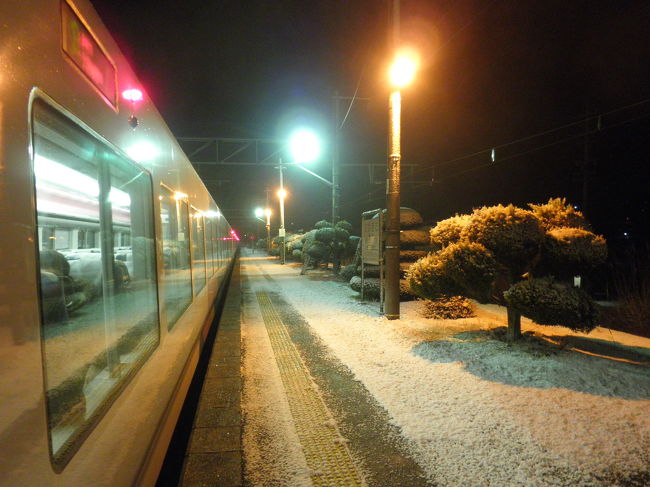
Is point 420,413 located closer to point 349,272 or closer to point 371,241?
point 371,241

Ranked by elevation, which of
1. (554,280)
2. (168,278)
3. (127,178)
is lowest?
(554,280)

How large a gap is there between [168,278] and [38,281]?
1.97m

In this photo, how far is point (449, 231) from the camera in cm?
568

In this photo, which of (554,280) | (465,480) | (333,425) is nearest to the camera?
(465,480)

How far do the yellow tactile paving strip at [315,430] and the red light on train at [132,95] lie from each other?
8.57ft

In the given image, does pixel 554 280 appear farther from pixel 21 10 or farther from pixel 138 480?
pixel 21 10

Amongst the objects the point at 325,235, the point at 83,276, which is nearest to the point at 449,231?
the point at 83,276

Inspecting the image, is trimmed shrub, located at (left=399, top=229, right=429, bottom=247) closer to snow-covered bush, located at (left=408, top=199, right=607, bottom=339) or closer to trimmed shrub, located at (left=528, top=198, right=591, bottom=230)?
snow-covered bush, located at (left=408, top=199, right=607, bottom=339)

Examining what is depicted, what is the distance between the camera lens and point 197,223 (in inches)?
222

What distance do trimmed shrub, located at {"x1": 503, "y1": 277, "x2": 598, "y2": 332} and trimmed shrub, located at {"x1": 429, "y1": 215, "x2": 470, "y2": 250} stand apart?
112cm

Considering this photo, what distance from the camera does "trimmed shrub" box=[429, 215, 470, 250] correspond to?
5578 millimetres

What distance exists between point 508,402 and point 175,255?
3357mm

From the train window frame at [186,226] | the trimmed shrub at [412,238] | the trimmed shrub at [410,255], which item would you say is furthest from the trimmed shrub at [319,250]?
the train window frame at [186,226]

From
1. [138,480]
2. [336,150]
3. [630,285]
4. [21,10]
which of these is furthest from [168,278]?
[336,150]
